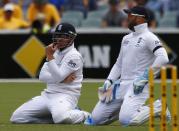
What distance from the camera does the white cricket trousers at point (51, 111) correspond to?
11.5m

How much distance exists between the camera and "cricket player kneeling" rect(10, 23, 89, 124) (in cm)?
1146

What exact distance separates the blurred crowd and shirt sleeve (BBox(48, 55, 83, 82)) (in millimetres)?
8136

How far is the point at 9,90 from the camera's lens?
17328 millimetres

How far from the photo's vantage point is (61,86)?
458 inches

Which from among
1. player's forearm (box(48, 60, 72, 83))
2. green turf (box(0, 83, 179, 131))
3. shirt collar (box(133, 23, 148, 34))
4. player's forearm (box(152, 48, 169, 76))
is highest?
shirt collar (box(133, 23, 148, 34))

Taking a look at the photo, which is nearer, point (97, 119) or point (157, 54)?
point (157, 54)

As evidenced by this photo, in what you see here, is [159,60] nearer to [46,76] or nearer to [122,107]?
[122,107]

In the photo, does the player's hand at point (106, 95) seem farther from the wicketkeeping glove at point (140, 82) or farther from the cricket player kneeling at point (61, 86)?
the wicketkeeping glove at point (140, 82)

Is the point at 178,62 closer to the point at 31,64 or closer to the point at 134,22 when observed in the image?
the point at 31,64

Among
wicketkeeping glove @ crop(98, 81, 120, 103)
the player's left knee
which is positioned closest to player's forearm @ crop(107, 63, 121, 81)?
wicketkeeping glove @ crop(98, 81, 120, 103)

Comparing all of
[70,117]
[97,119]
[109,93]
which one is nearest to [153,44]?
[109,93]

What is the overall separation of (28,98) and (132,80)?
4465 millimetres

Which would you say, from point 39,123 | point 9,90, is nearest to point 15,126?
point 39,123

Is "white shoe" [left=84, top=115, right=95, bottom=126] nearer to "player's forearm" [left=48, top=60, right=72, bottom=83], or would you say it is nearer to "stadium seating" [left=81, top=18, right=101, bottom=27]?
"player's forearm" [left=48, top=60, right=72, bottom=83]
